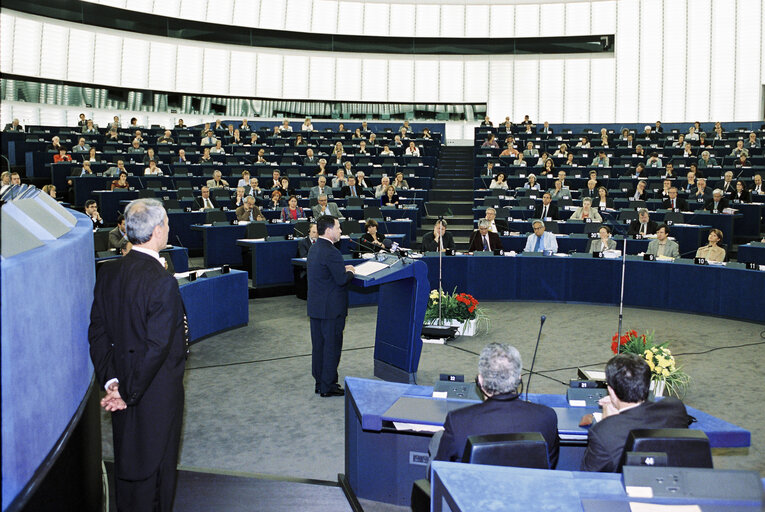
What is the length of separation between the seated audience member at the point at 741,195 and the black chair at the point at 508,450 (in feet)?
38.9

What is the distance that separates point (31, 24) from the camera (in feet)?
71.4

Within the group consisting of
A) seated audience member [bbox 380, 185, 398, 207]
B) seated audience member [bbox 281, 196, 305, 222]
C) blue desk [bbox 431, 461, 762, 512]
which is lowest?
blue desk [bbox 431, 461, 762, 512]

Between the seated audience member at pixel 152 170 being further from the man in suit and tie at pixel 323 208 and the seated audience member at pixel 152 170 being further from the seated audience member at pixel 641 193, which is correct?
the seated audience member at pixel 641 193

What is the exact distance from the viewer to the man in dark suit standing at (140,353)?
2803 millimetres

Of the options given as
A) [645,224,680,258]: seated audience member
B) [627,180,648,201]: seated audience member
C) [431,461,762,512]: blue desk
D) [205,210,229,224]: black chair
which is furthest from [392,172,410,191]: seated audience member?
[431,461,762,512]: blue desk

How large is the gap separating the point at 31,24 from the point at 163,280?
73.5 ft

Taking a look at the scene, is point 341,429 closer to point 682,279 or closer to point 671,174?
point 682,279

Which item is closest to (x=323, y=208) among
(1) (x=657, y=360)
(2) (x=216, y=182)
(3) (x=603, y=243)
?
(2) (x=216, y=182)

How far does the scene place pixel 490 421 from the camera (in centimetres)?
264

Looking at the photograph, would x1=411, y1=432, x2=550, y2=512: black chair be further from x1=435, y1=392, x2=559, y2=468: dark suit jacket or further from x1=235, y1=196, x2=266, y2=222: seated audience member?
x1=235, y1=196, x2=266, y2=222: seated audience member

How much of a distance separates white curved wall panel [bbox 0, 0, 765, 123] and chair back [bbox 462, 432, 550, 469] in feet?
77.3

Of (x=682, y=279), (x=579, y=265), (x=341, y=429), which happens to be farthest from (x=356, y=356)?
(x=682, y=279)

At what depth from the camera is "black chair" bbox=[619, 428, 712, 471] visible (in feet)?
7.72

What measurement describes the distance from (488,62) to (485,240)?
19.2 meters
